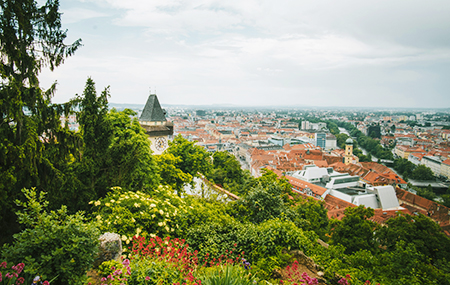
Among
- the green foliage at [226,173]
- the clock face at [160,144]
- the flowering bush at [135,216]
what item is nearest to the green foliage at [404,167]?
the green foliage at [226,173]

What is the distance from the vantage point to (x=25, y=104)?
18.2 ft

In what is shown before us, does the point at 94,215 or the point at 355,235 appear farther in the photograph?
the point at 355,235

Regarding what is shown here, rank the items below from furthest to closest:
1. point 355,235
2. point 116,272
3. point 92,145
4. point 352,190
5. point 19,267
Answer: point 352,190
point 355,235
point 92,145
point 116,272
point 19,267

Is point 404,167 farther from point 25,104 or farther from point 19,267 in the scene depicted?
point 19,267

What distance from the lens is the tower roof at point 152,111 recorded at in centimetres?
2097

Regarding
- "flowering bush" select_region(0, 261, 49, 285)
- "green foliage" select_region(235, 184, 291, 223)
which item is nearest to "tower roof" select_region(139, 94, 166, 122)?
"green foliage" select_region(235, 184, 291, 223)

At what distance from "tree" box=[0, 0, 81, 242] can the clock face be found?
40.3ft

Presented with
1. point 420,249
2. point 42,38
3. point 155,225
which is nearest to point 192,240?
point 155,225

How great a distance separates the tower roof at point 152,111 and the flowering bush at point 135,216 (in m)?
15.1

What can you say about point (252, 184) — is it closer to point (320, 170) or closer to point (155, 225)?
point (155, 225)

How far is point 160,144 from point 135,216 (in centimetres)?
1332

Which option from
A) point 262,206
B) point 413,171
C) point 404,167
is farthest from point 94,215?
point 404,167

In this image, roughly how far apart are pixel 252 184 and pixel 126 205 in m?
6.56

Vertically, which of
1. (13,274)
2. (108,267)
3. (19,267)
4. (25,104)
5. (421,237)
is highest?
(25,104)
